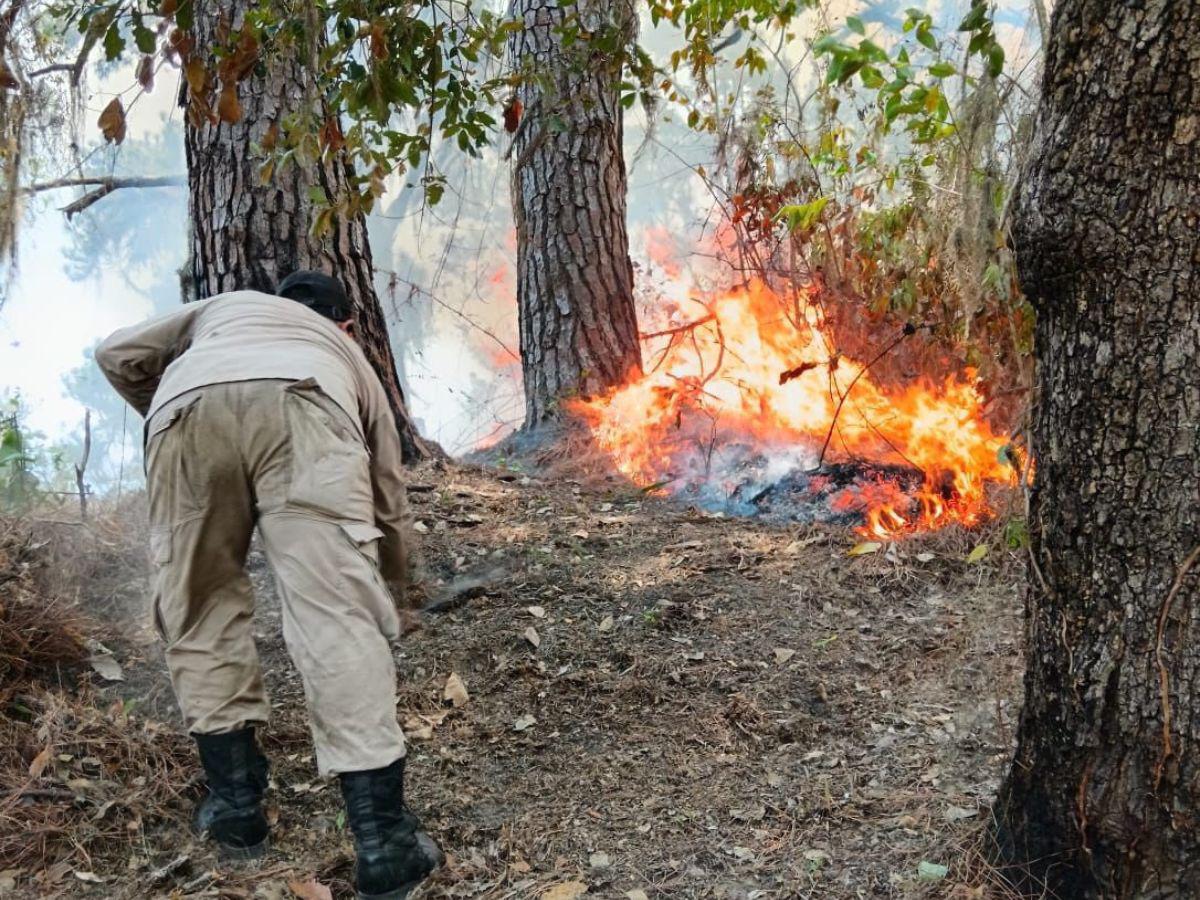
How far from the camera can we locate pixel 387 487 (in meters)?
3.05

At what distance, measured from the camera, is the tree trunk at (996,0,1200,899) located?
1961 millimetres

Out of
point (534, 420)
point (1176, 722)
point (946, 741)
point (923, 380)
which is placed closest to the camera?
point (1176, 722)

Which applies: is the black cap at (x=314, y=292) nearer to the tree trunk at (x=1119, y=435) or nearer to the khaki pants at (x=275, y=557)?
the khaki pants at (x=275, y=557)

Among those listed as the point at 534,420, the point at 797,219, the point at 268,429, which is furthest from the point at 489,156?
the point at 268,429

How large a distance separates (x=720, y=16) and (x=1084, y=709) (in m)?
2.91

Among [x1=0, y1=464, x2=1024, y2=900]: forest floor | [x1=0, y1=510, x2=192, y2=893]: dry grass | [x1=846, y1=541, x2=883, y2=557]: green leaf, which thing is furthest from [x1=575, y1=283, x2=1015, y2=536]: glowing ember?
[x1=0, y1=510, x2=192, y2=893]: dry grass

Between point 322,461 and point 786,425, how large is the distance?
4.19m

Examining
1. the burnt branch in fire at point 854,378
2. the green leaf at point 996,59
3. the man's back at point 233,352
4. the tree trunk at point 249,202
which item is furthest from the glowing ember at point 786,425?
the man's back at point 233,352

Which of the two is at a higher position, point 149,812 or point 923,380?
point 923,380

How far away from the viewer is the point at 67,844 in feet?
9.34

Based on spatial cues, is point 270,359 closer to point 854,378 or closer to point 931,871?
point 931,871

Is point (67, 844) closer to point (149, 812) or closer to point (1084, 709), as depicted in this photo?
point (149, 812)

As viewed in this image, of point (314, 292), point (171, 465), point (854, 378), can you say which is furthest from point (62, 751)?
point (854, 378)

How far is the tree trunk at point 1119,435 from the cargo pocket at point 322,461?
1.80m
